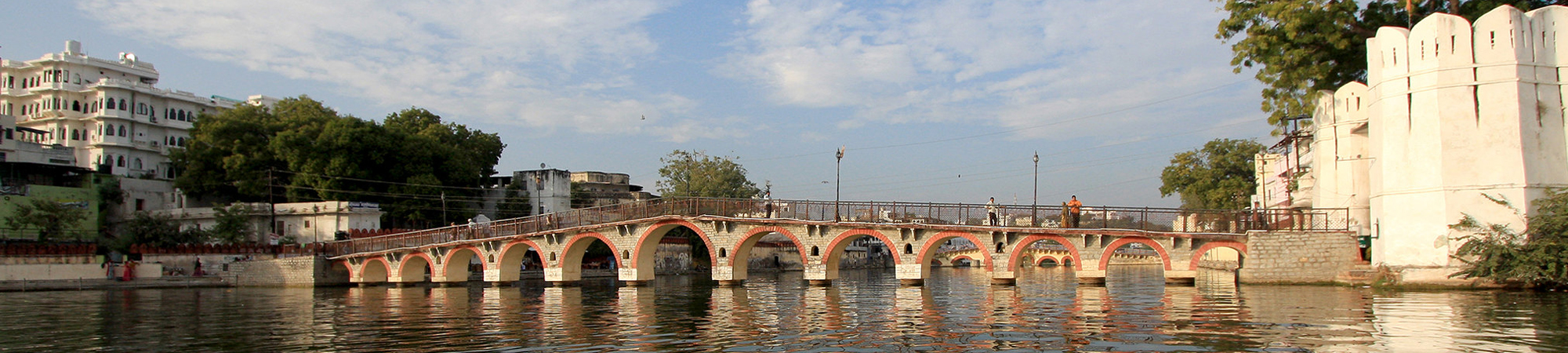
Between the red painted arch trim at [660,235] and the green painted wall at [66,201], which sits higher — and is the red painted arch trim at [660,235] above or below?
below

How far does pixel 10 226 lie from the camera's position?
47.9 metres

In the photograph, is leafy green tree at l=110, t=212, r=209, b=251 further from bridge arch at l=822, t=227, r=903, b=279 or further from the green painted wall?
bridge arch at l=822, t=227, r=903, b=279

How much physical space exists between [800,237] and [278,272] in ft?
78.0

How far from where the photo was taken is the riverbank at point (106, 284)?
129 feet

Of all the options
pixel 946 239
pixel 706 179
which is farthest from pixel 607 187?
pixel 946 239

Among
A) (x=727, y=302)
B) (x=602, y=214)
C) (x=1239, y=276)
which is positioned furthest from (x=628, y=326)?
(x=602, y=214)

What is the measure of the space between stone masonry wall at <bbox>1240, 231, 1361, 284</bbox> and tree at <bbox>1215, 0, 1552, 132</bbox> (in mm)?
4736

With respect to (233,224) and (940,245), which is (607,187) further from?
(940,245)

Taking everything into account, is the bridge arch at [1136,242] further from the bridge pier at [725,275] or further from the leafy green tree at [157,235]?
the leafy green tree at [157,235]

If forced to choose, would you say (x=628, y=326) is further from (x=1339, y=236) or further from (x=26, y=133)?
(x=26, y=133)

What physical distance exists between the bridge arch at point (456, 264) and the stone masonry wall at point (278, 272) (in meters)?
5.77

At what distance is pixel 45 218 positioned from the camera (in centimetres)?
4769

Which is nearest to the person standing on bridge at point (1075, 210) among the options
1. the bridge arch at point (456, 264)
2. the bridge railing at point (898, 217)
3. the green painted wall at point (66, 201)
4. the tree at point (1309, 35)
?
the bridge railing at point (898, 217)

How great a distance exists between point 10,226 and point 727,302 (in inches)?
1592
